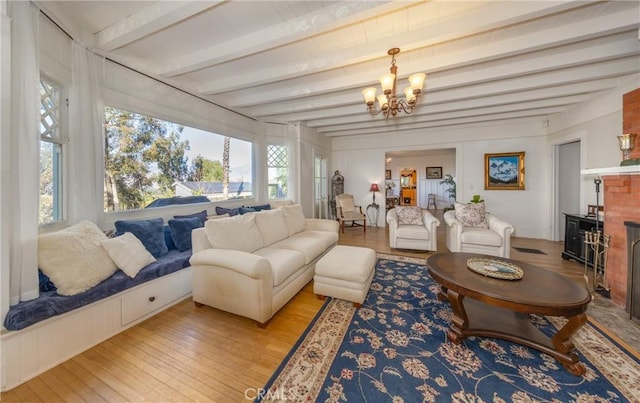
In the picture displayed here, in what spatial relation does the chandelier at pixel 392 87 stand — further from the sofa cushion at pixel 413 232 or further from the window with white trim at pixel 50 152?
the window with white trim at pixel 50 152

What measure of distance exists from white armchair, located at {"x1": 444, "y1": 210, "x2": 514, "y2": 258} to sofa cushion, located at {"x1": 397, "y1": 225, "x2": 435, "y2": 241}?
418 mm

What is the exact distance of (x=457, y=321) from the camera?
5.90 feet

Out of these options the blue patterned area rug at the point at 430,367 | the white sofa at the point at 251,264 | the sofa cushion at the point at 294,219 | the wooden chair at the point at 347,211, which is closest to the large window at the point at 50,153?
the white sofa at the point at 251,264

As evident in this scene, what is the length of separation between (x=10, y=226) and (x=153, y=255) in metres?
1.11

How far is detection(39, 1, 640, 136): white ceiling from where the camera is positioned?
187 cm

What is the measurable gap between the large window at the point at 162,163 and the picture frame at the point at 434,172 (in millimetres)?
8035

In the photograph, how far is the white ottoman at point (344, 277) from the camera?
7.41 feet

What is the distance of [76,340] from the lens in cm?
169

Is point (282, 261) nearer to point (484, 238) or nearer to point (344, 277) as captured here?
point (344, 277)

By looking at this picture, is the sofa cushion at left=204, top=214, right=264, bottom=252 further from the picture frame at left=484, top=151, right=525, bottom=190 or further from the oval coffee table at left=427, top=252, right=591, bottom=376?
the picture frame at left=484, top=151, right=525, bottom=190

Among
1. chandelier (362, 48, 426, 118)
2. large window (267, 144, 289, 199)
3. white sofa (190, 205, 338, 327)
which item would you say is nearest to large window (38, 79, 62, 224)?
white sofa (190, 205, 338, 327)

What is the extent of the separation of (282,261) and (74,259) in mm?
1634

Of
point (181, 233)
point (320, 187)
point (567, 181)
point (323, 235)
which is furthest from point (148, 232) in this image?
point (567, 181)

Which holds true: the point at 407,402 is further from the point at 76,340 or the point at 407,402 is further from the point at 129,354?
the point at 76,340
